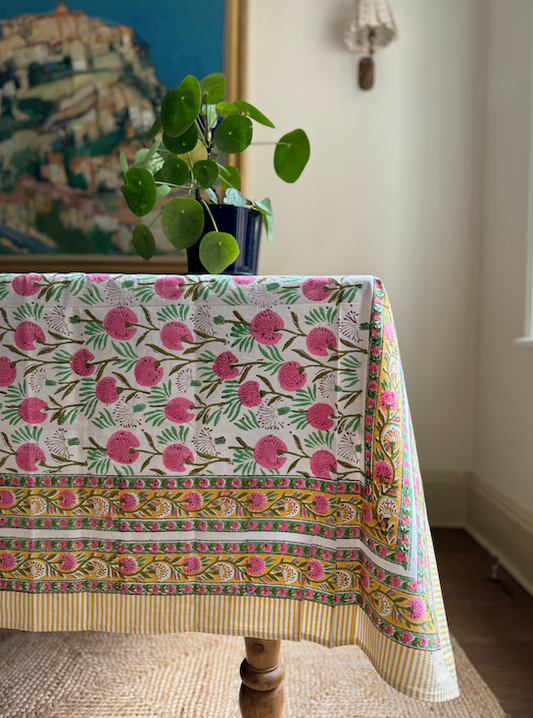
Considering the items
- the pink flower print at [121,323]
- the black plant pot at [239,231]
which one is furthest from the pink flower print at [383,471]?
the black plant pot at [239,231]

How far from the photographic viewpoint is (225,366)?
613mm

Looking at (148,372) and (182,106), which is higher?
(182,106)

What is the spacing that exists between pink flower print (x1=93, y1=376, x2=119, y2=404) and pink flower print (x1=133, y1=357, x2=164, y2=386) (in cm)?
3

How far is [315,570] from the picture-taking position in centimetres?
62

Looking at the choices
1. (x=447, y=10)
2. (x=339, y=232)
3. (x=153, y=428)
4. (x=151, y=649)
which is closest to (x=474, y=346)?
(x=339, y=232)

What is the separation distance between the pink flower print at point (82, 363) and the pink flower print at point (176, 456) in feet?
0.43

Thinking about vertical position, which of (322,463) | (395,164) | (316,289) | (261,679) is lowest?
(261,679)

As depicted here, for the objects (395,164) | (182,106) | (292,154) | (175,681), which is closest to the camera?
(182,106)

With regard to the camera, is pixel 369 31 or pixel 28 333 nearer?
pixel 28 333

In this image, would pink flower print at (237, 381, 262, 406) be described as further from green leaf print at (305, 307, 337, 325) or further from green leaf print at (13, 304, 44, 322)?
green leaf print at (13, 304, 44, 322)

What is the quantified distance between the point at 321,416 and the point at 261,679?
0.39 m

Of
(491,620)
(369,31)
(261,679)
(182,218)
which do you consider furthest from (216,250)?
(369,31)

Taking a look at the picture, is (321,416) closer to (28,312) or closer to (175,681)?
(28,312)

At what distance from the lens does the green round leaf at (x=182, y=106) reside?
69 cm
